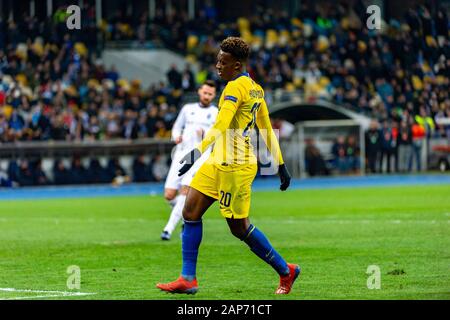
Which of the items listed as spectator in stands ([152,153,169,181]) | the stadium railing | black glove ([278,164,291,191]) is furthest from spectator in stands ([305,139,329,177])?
black glove ([278,164,291,191])

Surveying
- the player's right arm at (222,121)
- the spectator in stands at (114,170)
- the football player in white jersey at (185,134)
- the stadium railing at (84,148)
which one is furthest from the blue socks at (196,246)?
the spectator in stands at (114,170)

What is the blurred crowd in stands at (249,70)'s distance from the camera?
36.5 meters

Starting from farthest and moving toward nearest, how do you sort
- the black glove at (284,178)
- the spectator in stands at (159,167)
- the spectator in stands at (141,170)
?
the spectator in stands at (159,167) → the spectator in stands at (141,170) → the black glove at (284,178)

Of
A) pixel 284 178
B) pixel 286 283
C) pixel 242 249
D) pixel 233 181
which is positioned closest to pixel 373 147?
pixel 242 249

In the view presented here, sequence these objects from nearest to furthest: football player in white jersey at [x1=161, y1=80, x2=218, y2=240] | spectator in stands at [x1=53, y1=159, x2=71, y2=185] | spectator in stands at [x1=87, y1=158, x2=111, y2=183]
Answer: football player in white jersey at [x1=161, y1=80, x2=218, y2=240]
spectator in stands at [x1=53, y1=159, x2=71, y2=185]
spectator in stands at [x1=87, y1=158, x2=111, y2=183]

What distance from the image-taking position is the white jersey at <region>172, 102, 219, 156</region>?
1698cm

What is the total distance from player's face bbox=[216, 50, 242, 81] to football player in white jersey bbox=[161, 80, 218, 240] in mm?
6190

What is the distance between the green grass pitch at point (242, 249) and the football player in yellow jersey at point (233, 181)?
26 centimetres

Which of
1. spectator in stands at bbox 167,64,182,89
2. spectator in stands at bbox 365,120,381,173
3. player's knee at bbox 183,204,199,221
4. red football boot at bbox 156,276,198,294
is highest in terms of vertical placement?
spectator in stands at bbox 167,64,182,89

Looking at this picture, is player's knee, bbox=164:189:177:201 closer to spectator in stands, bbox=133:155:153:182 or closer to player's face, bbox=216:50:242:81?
player's face, bbox=216:50:242:81

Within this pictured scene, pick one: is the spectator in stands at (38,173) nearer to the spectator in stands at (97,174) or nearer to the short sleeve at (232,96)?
the spectator in stands at (97,174)

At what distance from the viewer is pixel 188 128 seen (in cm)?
1727
